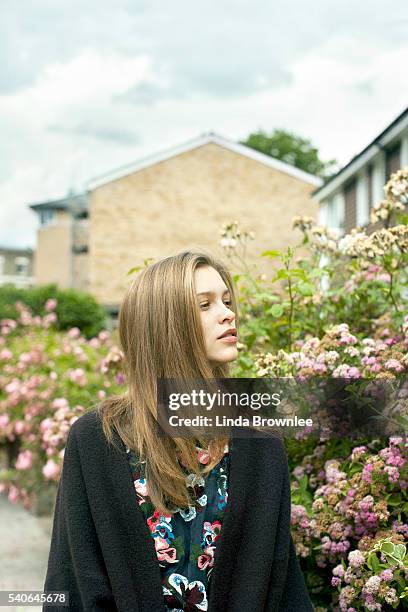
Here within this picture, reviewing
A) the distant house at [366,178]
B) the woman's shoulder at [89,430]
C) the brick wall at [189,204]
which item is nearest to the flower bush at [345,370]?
the woman's shoulder at [89,430]

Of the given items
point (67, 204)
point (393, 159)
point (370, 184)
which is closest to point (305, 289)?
point (393, 159)

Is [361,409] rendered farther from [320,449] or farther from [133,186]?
[133,186]

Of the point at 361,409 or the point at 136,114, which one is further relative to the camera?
the point at 136,114

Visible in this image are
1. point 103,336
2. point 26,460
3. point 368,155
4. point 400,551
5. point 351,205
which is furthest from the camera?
point 351,205

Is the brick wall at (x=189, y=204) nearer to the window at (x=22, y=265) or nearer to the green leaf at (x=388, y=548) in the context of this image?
the green leaf at (x=388, y=548)

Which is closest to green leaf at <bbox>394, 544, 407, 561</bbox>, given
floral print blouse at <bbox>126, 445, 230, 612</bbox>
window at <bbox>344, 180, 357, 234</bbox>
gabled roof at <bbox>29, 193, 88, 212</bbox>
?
floral print blouse at <bbox>126, 445, 230, 612</bbox>

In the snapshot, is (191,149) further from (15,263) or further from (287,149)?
(15,263)

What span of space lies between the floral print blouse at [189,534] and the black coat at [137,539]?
0.13ft

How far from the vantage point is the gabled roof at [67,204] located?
33.1 m

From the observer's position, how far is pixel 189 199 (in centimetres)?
2627

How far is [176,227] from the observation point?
2631 centimetres

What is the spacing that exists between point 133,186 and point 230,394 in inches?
977

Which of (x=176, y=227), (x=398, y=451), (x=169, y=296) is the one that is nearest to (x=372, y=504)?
(x=398, y=451)

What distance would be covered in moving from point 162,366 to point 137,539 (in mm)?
421
